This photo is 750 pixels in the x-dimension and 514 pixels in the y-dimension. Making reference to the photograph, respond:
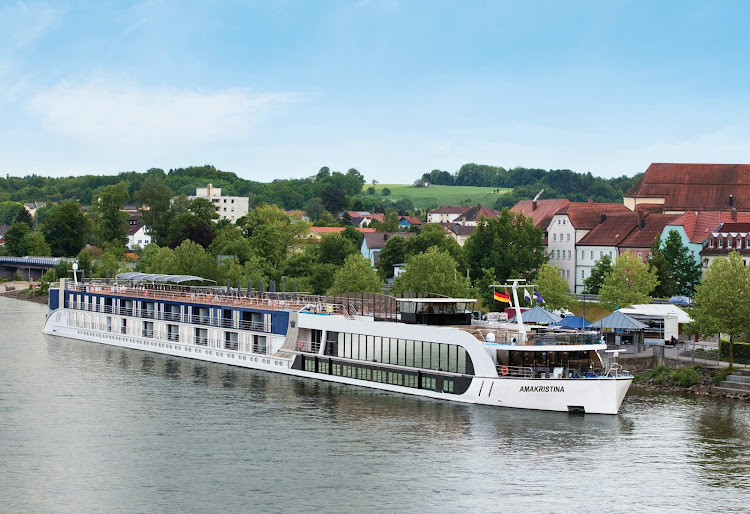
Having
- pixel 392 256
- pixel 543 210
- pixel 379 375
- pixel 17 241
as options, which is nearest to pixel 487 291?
pixel 379 375

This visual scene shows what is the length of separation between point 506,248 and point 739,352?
1383 inches

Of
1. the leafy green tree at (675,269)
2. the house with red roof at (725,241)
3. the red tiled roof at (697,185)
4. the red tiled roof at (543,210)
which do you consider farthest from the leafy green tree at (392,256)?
the house with red roof at (725,241)

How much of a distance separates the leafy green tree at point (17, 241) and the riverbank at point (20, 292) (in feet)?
40.7

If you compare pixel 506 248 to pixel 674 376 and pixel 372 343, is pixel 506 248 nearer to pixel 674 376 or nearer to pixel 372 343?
pixel 674 376

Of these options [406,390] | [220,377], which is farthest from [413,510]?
[220,377]

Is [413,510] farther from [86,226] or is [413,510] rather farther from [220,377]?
[86,226]

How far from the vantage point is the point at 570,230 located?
319 feet

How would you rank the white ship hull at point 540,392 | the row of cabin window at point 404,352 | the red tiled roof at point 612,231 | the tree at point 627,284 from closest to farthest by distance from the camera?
the white ship hull at point 540,392
the row of cabin window at point 404,352
the tree at point 627,284
the red tiled roof at point 612,231

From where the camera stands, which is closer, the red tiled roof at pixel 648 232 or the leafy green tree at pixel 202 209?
the red tiled roof at pixel 648 232

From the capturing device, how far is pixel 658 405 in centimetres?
4812

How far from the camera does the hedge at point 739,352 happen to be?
54.1 metres

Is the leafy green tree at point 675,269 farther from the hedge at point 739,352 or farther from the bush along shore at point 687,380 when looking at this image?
the bush along shore at point 687,380

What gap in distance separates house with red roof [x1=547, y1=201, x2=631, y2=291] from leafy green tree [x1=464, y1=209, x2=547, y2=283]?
5932 mm

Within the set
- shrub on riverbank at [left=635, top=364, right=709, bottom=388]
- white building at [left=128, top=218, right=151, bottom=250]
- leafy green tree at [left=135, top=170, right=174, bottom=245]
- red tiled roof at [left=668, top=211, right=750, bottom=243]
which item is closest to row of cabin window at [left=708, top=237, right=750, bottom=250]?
red tiled roof at [left=668, top=211, right=750, bottom=243]
